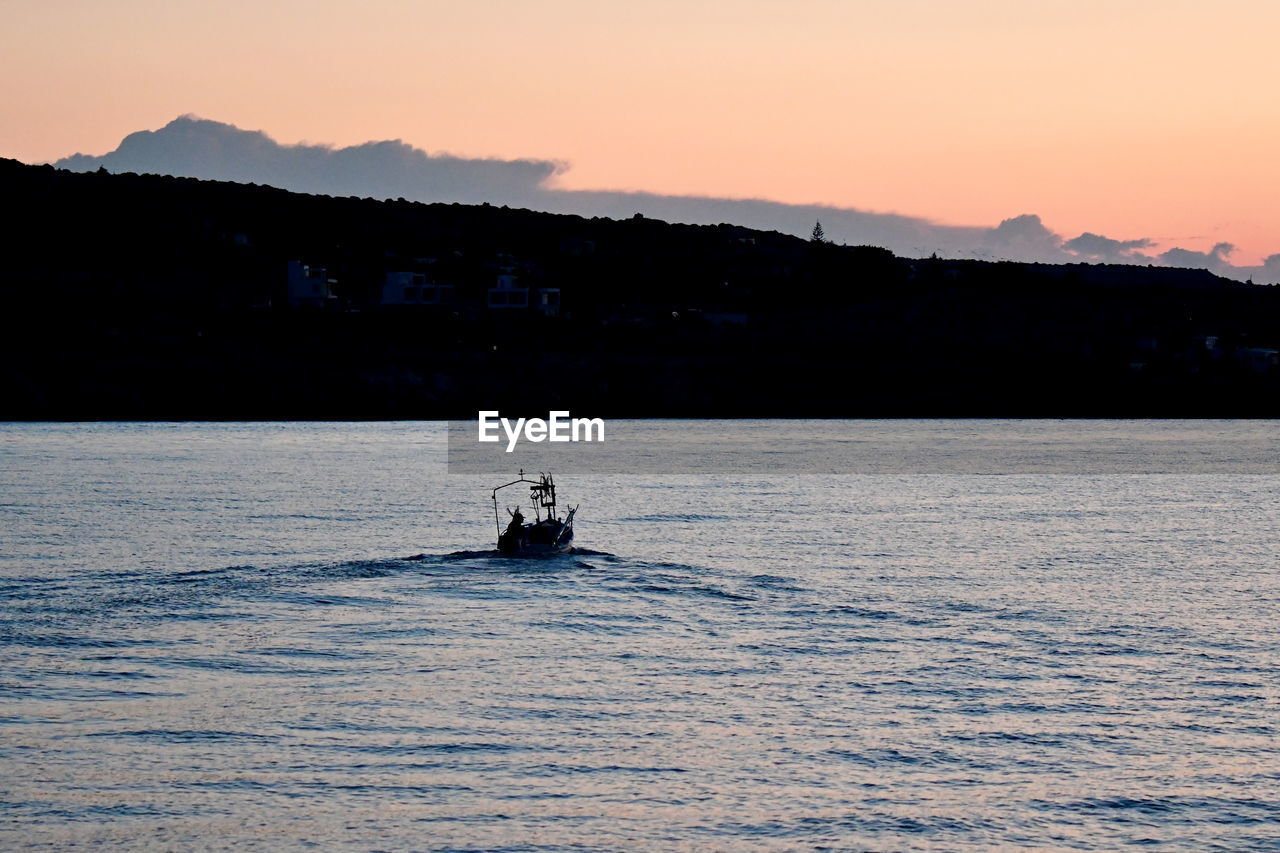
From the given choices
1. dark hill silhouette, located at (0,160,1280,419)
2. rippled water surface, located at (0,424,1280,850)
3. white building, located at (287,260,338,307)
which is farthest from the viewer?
white building, located at (287,260,338,307)

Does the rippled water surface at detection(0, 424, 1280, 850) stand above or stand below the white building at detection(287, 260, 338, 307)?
below

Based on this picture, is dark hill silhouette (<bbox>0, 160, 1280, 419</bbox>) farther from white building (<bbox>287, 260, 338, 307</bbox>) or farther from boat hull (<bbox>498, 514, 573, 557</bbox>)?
boat hull (<bbox>498, 514, 573, 557</bbox>)

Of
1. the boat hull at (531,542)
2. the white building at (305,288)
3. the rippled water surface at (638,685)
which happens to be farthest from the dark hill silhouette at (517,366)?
the boat hull at (531,542)

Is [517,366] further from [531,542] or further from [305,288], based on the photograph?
[531,542]

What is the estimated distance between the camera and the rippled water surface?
28.2 m

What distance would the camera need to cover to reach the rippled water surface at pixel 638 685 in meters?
28.2

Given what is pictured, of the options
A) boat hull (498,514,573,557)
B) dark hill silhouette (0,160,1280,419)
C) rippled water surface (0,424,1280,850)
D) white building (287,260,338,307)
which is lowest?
rippled water surface (0,424,1280,850)

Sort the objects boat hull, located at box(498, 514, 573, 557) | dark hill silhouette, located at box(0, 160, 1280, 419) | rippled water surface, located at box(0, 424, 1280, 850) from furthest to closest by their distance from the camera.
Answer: dark hill silhouette, located at box(0, 160, 1280, 419) < boat hull, located at box(498, 514, 573, 557) < rippled water surface, located at box(0, 424, 1280, 850)

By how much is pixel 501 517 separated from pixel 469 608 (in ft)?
88.7

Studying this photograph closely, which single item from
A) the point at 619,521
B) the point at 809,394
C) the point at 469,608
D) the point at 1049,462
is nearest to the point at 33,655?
the point at 469,608

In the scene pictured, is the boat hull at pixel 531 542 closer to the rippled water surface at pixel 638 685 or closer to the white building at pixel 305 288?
the rippled water surface at pixel 638 685

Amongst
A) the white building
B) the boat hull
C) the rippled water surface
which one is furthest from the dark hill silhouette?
the boat hull

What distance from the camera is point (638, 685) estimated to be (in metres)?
38.1

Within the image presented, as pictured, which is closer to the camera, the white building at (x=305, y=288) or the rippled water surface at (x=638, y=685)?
the rippled water surface at (x=638, y=685)
